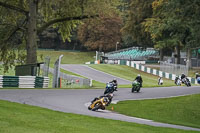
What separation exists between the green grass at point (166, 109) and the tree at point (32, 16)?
1030cm

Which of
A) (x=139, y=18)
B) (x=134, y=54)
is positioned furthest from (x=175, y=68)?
(x=134, y=54)

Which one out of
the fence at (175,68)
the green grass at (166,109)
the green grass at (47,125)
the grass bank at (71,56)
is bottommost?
the green grass at (166,109)

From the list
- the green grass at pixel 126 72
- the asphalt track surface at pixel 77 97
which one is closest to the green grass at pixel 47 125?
the asphalt track surface at pixel 77 97

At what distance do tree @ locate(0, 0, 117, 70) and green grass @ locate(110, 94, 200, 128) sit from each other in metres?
10.3

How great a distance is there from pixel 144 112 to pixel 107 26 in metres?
72.1

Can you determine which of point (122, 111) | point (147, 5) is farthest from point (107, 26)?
point (122, 111)

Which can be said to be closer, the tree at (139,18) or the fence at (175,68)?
the fence at (175,68)

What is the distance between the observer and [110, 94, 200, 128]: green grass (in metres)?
19.2

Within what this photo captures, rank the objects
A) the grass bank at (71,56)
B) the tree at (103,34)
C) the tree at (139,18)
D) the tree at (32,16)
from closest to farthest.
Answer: the tree at (32,16) < the tree at (139,18) < the grass bank at (71,56) < the tree at (103,34)

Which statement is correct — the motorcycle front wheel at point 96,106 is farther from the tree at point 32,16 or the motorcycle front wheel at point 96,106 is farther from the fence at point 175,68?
the fence at point 175,68

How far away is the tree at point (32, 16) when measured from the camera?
3238cm

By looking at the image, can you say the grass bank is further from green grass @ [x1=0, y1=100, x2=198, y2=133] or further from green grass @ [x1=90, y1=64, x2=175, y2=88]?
green grass @ [x1=0, y1=100, x2=198, y2=133]

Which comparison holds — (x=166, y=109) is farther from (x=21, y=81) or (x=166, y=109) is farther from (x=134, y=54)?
(x=134, y=54)

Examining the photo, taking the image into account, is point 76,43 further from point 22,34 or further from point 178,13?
point 178,13
